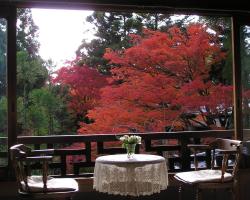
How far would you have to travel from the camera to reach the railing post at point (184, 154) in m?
4.54

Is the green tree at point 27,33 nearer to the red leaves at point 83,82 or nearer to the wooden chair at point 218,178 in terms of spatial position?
the red leaves at point 83,82

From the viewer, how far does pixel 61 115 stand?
310 inches

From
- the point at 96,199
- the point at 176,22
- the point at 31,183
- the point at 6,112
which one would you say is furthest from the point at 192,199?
the point at 176,22

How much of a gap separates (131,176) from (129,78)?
3.73 meters

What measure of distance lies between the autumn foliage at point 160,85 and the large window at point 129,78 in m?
0.02

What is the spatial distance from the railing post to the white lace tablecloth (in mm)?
1220

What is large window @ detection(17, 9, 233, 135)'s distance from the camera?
6.57 meters

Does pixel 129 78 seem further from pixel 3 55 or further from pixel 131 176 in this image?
pixel 131 176

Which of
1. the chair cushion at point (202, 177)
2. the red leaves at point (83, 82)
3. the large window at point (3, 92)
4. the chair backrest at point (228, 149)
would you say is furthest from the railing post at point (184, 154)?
the red leaves at point (83, 82)

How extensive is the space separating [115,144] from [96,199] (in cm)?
249

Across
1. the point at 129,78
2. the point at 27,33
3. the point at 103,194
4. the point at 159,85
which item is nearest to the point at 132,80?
the point at 129,78

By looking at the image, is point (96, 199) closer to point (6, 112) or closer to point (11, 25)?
point (6, 112)

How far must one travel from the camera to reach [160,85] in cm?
666

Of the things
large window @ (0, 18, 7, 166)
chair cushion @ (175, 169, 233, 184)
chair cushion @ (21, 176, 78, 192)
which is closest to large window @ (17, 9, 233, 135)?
large window @ (0, 18, 7, 166)
